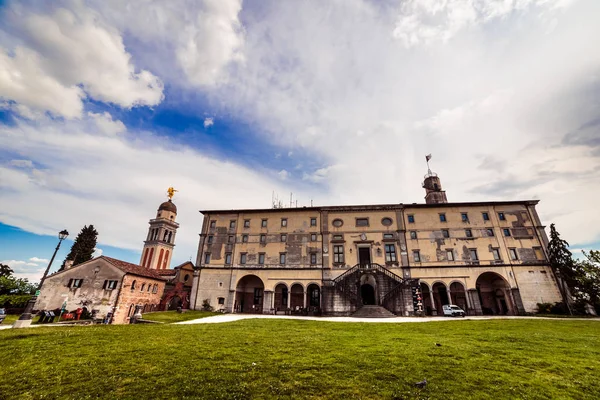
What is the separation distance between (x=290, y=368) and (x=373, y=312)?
22604mm

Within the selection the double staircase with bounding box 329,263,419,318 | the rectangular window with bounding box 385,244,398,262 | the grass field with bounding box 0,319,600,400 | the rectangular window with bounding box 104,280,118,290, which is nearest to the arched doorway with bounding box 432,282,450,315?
the double staircase with bounding box 329,263,419,318

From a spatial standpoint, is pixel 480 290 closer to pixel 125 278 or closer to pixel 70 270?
pixel 125 278

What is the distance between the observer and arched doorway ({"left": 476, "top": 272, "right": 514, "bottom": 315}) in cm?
3250

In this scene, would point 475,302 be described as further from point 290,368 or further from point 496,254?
point 290,368

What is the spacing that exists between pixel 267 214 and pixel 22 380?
31.9 m

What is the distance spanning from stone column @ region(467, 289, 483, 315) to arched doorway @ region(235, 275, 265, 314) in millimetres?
26883

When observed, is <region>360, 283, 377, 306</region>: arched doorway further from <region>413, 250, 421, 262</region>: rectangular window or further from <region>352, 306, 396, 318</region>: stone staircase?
<region>413, 250, 421, 262</region>: rectangular window

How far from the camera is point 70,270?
1231 inches

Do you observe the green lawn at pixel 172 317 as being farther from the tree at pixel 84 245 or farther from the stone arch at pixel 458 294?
the tree at pixel 84 245

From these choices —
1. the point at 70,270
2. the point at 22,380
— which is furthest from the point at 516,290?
the point at 70,270

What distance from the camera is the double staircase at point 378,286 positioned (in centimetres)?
2934

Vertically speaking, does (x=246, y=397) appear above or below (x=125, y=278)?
below

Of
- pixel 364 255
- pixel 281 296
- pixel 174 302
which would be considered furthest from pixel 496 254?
pixel 174 302

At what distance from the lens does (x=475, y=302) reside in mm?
30969
